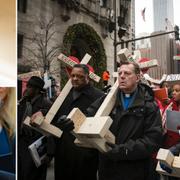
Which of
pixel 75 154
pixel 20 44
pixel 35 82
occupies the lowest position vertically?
pixel 75 154

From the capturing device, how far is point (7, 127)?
275 cm

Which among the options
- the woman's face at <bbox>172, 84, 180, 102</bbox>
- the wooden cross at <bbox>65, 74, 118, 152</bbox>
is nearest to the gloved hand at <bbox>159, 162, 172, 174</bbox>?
the wooden cross at <bbox>65, 74, 118, 152</bbox>

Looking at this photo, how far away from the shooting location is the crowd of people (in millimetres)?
2143

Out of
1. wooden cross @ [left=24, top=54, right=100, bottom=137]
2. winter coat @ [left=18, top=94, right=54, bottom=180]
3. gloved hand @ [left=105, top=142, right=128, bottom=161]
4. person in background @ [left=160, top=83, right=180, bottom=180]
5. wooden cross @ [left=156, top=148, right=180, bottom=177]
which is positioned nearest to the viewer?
wooden cross @ [left=156, top=148, right=180, bottom=177]

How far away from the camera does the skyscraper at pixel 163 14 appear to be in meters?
3.53

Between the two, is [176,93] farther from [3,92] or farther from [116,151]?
[3,92]

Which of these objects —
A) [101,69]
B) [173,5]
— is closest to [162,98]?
[101,69]

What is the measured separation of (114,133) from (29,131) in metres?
1.07

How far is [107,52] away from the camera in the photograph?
3.66 meters

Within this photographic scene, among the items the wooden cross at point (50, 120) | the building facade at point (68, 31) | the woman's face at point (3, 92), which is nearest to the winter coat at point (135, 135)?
the wooden cross at point (50, 120)

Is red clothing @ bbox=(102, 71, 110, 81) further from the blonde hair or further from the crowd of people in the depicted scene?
the blonde hair

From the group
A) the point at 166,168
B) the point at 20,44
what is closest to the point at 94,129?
the point at 166,168

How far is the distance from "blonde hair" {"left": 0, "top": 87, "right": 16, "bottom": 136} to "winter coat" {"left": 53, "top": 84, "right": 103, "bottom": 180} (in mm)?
388

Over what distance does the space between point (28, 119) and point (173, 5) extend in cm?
185
